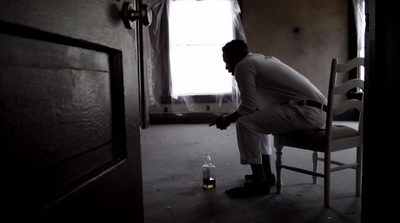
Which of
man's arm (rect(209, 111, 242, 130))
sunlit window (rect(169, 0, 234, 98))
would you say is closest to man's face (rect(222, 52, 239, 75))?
man's arm (rect(209, 111, 242, 130))

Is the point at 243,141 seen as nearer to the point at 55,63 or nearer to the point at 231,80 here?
the point at 55,63

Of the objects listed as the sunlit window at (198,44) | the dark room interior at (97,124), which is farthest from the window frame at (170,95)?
the dark room interior at (97,124)

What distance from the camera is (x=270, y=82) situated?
2.01 m

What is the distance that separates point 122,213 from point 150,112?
16.4ft

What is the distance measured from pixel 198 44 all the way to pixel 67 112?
16.6ft

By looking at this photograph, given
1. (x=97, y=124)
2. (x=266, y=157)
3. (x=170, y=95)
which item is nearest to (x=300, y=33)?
Answer: (x=170, y=95)

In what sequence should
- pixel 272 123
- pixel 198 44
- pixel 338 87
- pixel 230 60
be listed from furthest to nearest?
pixel 198 44 < pixel 230 60 < pixel 272 123 < pixel 338 87

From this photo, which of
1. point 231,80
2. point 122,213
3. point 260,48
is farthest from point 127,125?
point 260,48

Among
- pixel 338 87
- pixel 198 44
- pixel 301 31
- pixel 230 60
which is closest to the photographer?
pixel 338 87

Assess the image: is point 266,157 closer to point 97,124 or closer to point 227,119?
point 227,119

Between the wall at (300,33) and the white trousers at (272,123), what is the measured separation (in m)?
3.76

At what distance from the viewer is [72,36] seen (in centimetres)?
60

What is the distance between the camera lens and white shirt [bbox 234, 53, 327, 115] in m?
1.97

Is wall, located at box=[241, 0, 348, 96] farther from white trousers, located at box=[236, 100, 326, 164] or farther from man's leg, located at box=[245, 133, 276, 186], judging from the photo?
white trousers, located at box=[236, 100, 326, 164]
